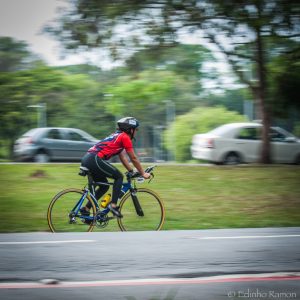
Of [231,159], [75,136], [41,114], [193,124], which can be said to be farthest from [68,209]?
[41,114]

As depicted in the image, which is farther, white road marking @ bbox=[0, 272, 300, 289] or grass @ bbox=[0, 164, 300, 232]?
grass @ bbox=[0, 164, 300, 232]

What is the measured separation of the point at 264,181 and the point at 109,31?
5772 millimetres

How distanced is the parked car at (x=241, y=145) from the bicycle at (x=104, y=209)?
35.1ft

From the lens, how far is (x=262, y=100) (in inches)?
723

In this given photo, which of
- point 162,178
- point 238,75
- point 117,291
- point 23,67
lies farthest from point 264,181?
point 23,67

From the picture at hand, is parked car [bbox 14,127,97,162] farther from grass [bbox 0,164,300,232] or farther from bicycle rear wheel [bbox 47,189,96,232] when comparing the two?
bicycle rear wheel [bbox 47,189,96,232]

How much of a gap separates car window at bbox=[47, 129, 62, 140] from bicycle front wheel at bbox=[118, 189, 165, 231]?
44.2 feet

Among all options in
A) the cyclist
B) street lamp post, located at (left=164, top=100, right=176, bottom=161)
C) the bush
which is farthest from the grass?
street lamp post, located at (left=164, top=100, right=176, bottom=161)

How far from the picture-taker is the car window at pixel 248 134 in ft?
68.1

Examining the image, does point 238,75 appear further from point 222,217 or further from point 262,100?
point 222,217

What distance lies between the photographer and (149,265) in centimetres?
622

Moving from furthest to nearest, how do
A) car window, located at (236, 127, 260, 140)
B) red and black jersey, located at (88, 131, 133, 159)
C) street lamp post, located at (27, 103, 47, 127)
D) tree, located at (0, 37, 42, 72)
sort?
tree, located at (0, 37, 42, 72)
street lamp post, located at (27, 103, 47, 127)
car window, located at (236, 127, 260, 140)
red and black jersey, located at (88, 131, 133, 159)

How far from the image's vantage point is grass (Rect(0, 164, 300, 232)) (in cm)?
1166

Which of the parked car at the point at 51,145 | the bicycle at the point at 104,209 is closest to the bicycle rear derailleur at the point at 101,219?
the bicycle at the point at 104,209
